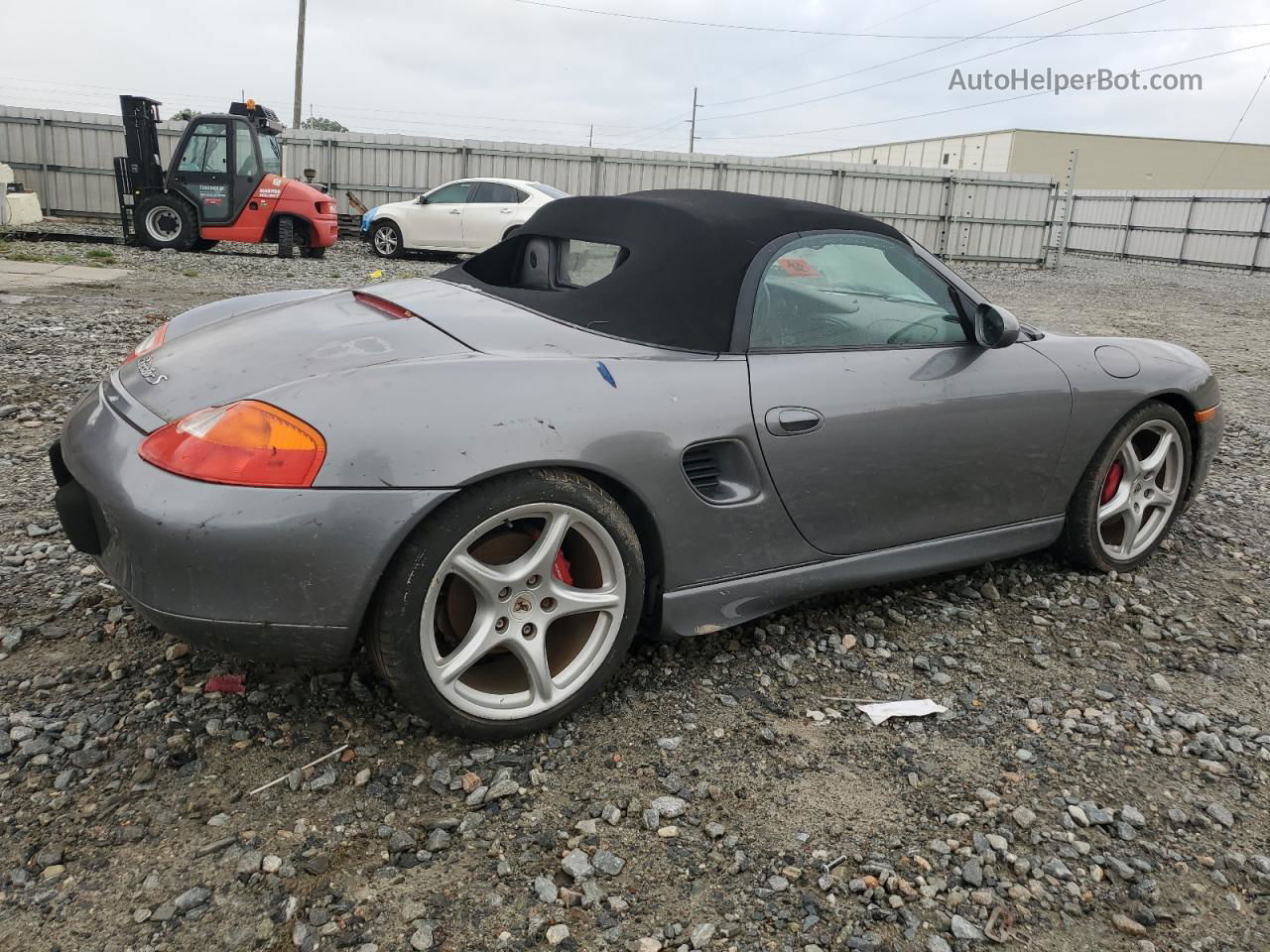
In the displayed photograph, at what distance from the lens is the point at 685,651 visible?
9.80ft

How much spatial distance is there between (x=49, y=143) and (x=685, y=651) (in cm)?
2448

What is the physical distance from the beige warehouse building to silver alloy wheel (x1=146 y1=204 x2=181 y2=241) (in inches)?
1892

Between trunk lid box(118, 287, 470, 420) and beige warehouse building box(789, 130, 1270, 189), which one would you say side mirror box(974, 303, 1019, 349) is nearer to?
trunk lid box(118, 287, 470, 420)

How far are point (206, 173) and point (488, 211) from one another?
4.39m

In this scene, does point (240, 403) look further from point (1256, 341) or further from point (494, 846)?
point (1256, 341)

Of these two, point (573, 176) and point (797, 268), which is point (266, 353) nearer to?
point (797, 268)

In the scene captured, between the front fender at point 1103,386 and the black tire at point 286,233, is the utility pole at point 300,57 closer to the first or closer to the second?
the black tire at point 286,233

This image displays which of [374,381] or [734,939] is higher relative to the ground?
[374,381]

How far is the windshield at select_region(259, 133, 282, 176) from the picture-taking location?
1518 centimetres

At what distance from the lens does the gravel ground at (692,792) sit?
Result: 6.22 ft

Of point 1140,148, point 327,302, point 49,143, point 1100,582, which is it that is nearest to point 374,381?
point 327,302

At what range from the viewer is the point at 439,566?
2188 mm

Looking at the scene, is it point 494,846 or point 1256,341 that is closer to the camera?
point 494,846

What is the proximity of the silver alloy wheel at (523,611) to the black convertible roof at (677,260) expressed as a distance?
26.0 inches
